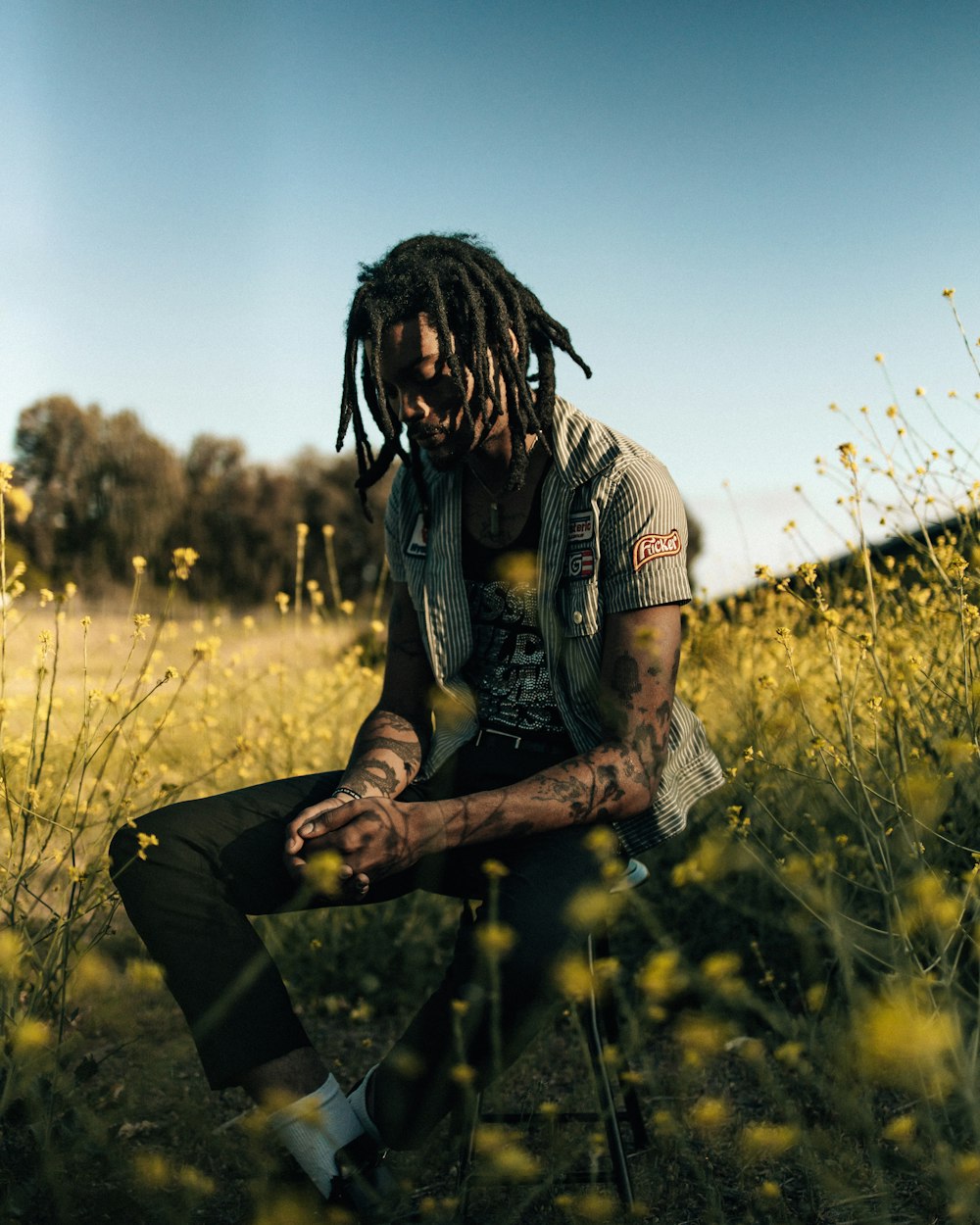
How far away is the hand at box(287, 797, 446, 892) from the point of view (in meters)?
1.54

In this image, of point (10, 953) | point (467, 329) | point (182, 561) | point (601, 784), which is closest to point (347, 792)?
point (601, 784)

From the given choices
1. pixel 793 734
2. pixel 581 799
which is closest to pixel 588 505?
pixel 581 799

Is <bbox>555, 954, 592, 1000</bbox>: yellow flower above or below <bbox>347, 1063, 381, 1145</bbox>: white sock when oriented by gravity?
above

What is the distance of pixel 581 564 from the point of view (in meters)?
1.83

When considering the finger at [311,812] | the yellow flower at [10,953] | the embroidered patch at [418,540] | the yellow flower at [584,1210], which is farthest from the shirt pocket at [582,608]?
the yellow flower at [10,953]

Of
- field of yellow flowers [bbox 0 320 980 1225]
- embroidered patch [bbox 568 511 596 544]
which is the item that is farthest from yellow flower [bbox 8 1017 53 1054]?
embroidered patch [bbox 568 511 596 544]

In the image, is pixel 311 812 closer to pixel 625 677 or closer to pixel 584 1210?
pixel 625 677

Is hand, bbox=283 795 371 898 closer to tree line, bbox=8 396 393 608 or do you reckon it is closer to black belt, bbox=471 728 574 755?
black belt, bbox=471 728 574 755

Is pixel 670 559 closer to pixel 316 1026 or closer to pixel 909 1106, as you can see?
pixel 909 1106

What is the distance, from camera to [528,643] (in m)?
1.97

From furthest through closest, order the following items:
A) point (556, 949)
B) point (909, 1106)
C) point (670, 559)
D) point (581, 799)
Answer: point (909, 1106) → point (670, 559) → point (581, 799) → point (556, 949)

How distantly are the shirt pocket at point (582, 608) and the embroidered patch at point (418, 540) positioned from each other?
1.36ft

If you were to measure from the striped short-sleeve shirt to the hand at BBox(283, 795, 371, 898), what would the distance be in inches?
13.9

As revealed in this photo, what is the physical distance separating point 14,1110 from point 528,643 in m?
1.34
